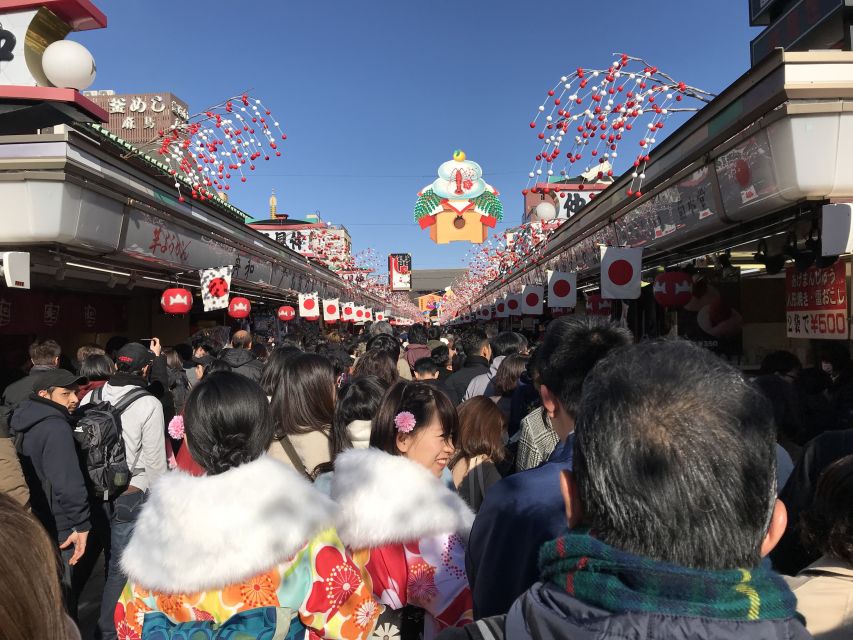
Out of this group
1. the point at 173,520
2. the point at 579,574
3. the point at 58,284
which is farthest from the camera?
the point at 58,284

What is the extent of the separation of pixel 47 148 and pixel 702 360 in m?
6.09

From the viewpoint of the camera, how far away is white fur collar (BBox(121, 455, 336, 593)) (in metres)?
1.73

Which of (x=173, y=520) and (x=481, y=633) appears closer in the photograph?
(x=481, y=633)

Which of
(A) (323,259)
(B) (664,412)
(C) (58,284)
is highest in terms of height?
(A) (323,259)

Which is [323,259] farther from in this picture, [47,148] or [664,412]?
[664,412]

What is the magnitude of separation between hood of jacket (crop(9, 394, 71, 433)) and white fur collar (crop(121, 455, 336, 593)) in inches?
96.2

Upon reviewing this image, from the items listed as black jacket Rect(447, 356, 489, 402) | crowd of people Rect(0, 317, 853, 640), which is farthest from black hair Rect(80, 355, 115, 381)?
black jacket Rect(447, 356, 489, 402)

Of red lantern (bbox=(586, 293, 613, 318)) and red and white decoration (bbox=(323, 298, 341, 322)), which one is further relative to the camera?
red and white decoration (bbox=(323, 298, 341, 322))

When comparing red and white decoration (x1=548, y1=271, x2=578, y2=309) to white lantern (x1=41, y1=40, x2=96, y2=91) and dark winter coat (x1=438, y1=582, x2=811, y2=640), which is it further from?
dark winter coat (x1=438, y1=582, x2=811, y2=640)

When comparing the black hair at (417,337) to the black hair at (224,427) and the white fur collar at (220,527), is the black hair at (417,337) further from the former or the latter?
the white fur collar at (220,527)

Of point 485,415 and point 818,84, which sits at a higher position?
point 818,84

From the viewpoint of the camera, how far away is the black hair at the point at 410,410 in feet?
8.21

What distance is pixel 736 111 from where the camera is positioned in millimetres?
4305

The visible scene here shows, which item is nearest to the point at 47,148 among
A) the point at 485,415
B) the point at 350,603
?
the point at 485,415
